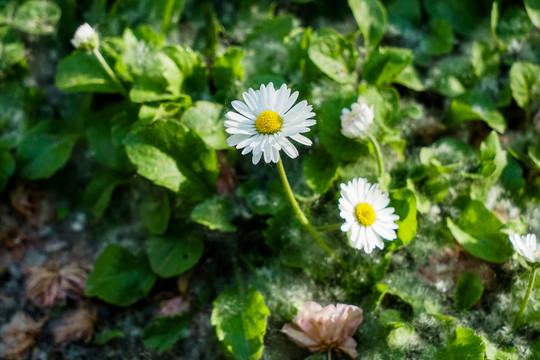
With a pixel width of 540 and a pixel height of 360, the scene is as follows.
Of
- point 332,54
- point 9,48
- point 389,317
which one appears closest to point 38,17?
point 9,48

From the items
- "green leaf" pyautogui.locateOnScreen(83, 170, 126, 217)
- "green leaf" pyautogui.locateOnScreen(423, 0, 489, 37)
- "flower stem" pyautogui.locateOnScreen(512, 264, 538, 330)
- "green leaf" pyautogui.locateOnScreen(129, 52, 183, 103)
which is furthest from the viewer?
"green leaf" pyautogui.locateOnScreen(423, 0, 489, 37)

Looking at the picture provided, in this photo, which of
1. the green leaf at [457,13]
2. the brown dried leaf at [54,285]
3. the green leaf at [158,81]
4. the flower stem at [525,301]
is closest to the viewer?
the flower stem at [525,301]

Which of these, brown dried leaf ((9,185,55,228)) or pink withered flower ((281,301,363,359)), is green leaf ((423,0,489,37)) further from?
brown dried leaf ((9,185,55,228))

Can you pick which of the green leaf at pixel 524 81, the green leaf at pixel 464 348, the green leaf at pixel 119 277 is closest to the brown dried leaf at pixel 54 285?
the green leaf at pixel 119 277

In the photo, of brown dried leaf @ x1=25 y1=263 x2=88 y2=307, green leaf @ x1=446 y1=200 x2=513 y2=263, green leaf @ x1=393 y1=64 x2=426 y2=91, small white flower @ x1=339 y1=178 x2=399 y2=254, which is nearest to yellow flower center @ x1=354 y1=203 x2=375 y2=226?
small white flower @ x1=339 y1=178 x2=399 y2=254

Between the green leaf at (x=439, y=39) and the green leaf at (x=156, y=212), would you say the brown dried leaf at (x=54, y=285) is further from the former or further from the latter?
the green leaf at (x=439, y=39)

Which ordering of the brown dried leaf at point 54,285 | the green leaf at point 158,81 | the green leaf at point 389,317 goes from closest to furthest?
the green leaf at point 389,317, the green leaf at point 158,81, the brown dried leaf at point 54,285

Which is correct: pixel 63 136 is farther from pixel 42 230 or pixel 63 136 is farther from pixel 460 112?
pixel 460 112
